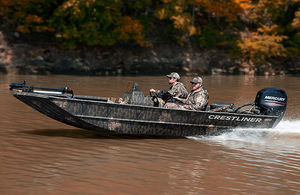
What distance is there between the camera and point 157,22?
36062 mm

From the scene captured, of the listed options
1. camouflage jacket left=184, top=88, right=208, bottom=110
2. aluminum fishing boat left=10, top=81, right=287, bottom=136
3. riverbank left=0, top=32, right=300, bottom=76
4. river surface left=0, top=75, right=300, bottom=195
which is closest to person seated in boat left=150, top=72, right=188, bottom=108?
camouflage jacket left=184, top=88, right=208, bottom=110

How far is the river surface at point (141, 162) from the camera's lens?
671cm

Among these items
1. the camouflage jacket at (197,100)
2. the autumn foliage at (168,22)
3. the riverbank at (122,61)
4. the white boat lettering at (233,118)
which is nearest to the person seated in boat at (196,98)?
the camouflage jacket at (197,100)

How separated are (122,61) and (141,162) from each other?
24.2 metres

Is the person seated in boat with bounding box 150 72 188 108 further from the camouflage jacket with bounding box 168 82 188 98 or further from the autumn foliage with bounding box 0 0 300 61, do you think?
the autumn foliage with bounding box 0 0 300 61

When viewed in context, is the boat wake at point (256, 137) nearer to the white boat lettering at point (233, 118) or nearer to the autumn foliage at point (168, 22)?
the white boat lettering at point (233, 118)

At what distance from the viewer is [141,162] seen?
8.08 meters

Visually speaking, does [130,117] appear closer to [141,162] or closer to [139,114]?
[139,114]

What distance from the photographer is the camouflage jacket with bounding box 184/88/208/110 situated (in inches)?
412

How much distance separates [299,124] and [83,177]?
837 cm

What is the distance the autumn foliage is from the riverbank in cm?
78

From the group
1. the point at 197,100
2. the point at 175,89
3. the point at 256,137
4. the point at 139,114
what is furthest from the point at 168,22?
the point at 139,114

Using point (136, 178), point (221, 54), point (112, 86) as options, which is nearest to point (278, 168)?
point (136, 178)

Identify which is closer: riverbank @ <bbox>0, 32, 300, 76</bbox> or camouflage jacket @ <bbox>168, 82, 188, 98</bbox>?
camouflage jacket @ <bbox>168, 82, 188, 98</bbox>
